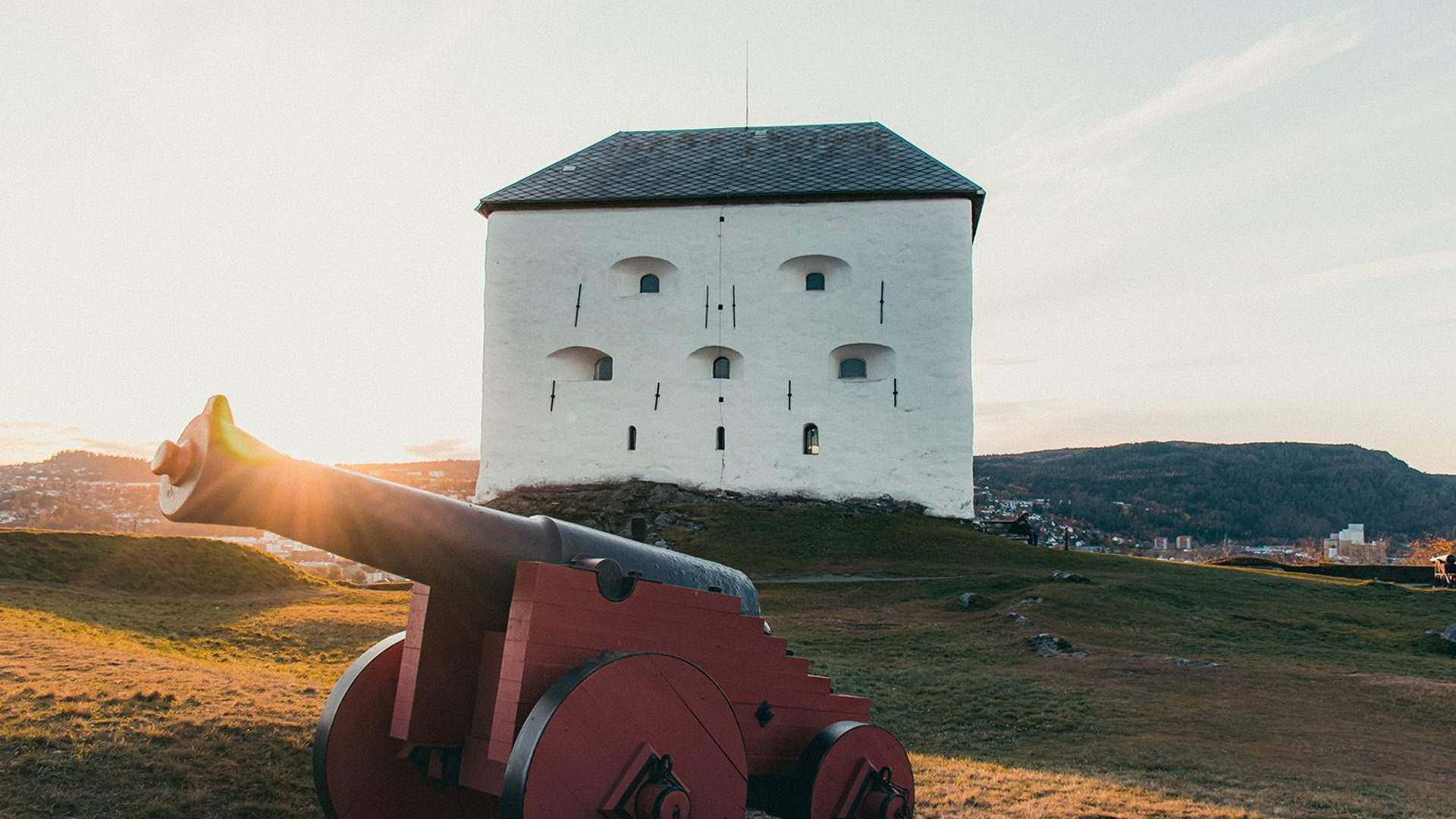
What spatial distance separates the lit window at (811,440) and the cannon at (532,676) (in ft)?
59.8

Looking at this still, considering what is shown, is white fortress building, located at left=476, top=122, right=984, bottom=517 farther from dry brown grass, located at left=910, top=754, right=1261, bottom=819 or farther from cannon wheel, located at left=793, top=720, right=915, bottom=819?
cannon wheel, located at left=793, top=720, right=915, bottom=819

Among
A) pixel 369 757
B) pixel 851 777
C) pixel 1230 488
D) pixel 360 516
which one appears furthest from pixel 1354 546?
pixel 360 516

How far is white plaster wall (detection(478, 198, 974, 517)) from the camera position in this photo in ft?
72.4

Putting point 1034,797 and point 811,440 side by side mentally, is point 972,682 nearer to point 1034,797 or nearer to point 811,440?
point 1034,797

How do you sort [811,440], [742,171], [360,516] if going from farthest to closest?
[742,171] → [811,440] → [360,516]

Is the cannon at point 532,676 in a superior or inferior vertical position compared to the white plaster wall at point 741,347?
inferior

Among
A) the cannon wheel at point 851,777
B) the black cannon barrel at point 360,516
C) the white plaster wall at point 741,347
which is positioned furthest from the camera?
the white plaster wall at point 741,347

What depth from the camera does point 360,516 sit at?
2977 millimetres

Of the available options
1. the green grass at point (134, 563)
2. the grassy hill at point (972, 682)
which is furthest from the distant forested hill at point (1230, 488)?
the green grass at point (134, 563)

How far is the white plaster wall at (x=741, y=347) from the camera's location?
22078 millimetres

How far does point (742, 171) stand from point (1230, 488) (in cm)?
4064

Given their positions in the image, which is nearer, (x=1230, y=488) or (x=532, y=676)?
(x=532, y=676)

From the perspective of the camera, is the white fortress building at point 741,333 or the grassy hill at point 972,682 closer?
the grassy hill at point 972,682

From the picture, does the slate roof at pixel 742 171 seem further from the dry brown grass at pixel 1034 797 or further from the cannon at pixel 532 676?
the cannon at pixel 532 676
